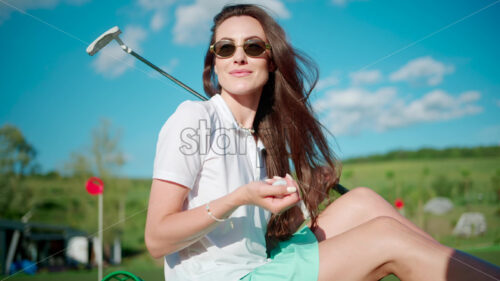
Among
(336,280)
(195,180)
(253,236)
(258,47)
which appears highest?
(258,47)

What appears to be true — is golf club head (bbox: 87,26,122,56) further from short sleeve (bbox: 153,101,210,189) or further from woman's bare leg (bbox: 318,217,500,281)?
woman's bare leg (bbox: 318,217,500,281)

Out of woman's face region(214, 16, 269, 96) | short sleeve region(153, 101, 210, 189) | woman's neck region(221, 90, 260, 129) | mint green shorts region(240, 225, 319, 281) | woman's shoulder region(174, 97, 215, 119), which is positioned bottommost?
mint green shorts region(240, 225, 319, 281)

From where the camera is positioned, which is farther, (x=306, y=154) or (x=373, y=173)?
(x=373, y=173)

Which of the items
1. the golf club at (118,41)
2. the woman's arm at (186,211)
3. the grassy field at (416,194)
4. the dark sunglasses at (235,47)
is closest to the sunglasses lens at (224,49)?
the dark sunglasses at (235,47)

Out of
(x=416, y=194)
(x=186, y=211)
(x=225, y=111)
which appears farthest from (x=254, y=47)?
(x=416, y=194)

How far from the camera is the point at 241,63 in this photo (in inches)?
69.5

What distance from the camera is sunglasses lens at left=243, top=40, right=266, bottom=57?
70.1 inches

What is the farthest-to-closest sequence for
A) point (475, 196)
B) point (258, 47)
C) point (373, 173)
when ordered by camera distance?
point (373, 173) → point (475, 196) → point (258, 47)

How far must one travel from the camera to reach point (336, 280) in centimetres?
130

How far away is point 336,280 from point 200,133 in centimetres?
68

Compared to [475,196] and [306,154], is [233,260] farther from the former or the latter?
[475,196]

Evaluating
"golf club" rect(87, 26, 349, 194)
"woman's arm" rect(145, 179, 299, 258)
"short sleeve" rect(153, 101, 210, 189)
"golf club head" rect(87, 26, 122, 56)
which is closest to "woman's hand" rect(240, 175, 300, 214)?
"woman's arm" rect(145, 179, 299, 258)

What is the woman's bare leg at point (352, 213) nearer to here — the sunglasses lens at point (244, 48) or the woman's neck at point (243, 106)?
the woman's neck at point (243, 106)

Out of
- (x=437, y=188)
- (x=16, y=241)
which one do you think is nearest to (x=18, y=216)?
(x=16, y=241)
